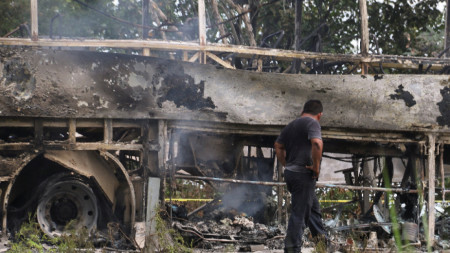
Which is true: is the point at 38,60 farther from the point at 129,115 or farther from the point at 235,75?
the point at 235,75

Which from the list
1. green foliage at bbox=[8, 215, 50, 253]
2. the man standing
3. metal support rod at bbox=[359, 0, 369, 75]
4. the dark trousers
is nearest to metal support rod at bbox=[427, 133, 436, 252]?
metal support rod at bbox=[359, 0, 369, 75]

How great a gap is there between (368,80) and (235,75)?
186 cm

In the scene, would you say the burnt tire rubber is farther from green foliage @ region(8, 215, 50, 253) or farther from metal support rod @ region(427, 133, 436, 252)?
metal support rod @ region(427, 133, 436, 252)

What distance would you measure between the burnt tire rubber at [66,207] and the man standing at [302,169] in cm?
268

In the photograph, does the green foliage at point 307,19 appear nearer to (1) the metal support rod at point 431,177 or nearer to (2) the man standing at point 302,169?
(1) the metal support rod at point 431,177

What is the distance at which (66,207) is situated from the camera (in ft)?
26.8

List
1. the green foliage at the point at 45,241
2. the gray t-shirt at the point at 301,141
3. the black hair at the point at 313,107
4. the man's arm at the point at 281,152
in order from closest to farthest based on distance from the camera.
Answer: the green foliage at the point at 45,241, the gray t-shirt at the point at 301,141, the black hair at the point at 313,107, the man's arm at the point at 281,152

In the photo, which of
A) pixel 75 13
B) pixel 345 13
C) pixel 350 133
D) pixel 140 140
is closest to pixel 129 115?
pixel 140 140

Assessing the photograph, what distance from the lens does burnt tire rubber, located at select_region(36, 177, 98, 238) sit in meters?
7.97

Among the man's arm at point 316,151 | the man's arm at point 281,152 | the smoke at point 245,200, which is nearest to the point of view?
the man's arm at point 316,151

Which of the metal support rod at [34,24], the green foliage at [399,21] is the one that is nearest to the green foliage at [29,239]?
the metal support rod at [34,24]

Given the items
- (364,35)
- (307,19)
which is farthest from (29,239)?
(307,19)

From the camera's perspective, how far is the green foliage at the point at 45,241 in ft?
21.2

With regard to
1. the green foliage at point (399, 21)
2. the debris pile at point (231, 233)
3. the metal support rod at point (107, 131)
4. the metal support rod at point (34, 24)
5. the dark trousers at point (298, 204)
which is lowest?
the debris pile at point (231, 233)
